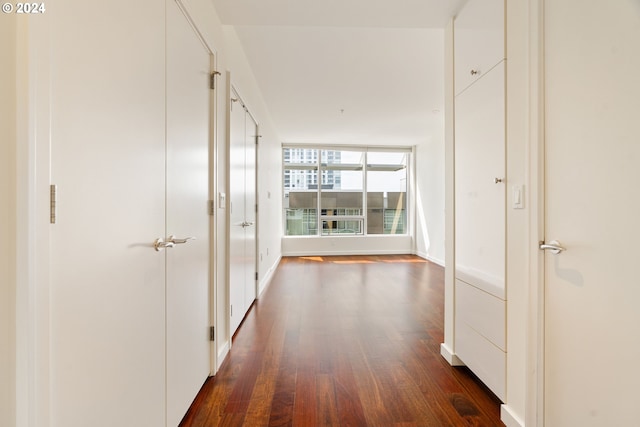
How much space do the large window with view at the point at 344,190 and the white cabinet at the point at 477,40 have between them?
5.14 metres

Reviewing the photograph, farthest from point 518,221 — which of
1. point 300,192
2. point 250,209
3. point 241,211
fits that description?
point 300,192

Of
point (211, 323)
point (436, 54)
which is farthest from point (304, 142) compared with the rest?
point (211, 323)

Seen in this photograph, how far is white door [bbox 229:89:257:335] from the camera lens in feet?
7.91

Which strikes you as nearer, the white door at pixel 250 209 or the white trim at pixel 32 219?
the white trim at pixel 32 219

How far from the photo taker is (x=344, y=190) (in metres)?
7.15

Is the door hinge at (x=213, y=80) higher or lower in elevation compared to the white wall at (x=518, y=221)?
higher

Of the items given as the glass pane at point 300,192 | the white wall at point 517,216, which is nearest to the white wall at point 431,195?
the glass pane at point 300,192

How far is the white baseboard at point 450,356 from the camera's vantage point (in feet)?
6.63

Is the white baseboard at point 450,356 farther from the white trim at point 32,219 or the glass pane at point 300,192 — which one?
the glass pane at point 300,192

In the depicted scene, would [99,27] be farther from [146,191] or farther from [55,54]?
[146,191]

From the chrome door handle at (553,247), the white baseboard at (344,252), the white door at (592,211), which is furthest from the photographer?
the white baseboard at (344,252)

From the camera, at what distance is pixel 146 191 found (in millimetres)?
1162

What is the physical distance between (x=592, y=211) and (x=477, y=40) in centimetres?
124

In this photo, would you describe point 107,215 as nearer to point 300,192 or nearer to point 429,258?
point 300,192
